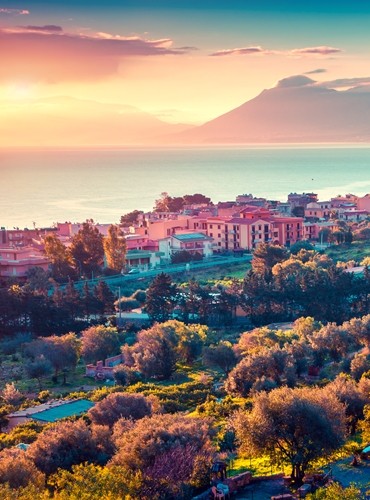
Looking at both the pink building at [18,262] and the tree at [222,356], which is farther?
the pink building at [18,262]

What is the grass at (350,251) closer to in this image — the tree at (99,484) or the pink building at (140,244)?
the pink building at (140,244)

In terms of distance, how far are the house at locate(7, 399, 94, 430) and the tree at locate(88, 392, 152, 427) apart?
4.88 feet

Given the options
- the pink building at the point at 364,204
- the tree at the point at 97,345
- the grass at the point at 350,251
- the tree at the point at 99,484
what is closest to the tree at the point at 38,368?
the tree at the point at 97,345

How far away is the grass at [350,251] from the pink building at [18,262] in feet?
46.1

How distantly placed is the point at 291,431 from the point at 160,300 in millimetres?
17359

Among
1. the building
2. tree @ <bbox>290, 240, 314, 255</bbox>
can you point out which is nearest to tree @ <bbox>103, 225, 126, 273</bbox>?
tree @ <bbox>290, 240, 314, 255</bbox>

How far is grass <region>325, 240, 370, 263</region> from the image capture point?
140ft

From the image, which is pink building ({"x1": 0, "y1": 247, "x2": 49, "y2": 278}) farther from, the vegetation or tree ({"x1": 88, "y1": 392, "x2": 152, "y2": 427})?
tree ({"x1": 88, "y1": 392, "x2": 152, "y2": 427})

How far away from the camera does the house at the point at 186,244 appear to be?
45.7 metres

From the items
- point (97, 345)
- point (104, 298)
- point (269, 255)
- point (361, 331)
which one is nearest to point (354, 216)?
point (269, 255)

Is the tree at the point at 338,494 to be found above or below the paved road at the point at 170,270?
below

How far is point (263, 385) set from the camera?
62.6ft

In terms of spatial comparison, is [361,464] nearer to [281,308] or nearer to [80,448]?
[80,448]

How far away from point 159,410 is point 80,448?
320cm
